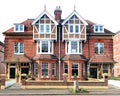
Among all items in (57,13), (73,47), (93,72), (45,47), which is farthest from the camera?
(57,13)

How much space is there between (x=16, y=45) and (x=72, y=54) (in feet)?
30.1

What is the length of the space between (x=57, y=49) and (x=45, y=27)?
4170mm

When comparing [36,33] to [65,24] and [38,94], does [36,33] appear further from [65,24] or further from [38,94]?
[38,94]

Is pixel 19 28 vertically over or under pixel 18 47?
over

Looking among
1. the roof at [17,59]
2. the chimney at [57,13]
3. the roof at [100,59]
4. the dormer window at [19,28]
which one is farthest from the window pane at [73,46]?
the dormer window at [19,28]

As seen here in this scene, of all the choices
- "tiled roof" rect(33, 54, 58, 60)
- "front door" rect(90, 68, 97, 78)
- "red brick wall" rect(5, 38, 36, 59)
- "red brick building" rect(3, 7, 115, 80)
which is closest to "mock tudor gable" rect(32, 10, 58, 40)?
"red brick building" rect(3, 7, 115, 80)

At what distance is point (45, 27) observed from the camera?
45125mm

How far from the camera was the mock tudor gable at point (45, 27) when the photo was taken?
1768 inches

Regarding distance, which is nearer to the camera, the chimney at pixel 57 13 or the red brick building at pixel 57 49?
the red brick building at pixel 57 49

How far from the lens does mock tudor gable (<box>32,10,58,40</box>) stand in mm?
44906

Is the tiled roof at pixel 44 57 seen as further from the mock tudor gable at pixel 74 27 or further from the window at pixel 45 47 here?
the mock tudor gable at pixel 74 27

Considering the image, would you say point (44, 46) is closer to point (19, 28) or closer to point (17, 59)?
point (17, 59)

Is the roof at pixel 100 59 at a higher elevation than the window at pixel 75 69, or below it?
higher

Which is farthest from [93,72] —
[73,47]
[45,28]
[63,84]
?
[63,84]
